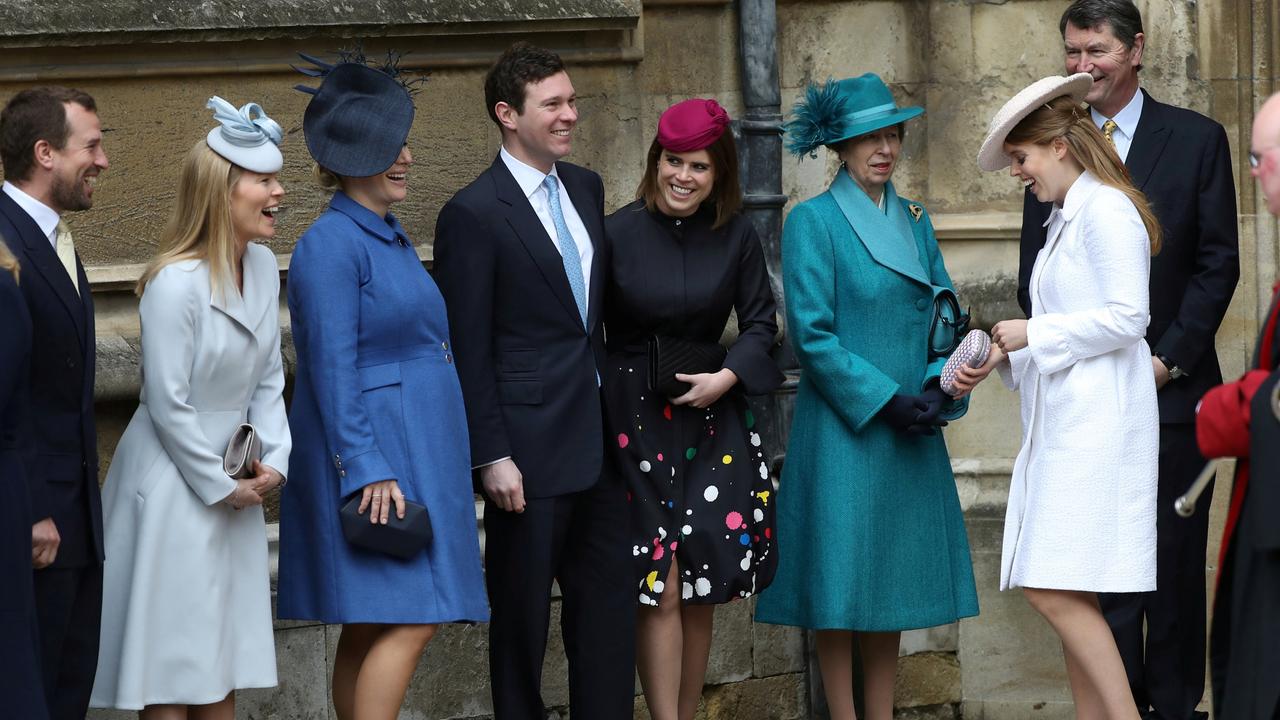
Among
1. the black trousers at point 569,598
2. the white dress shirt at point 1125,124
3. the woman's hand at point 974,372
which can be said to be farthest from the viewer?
the white dress shirt at point 1125,124

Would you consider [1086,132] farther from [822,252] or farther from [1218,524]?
[1218,524]

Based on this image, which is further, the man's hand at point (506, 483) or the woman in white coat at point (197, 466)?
the man's hand at point (506, 483)

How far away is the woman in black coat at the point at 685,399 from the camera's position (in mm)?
5527

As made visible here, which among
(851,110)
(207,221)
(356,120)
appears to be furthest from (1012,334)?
(207,221)

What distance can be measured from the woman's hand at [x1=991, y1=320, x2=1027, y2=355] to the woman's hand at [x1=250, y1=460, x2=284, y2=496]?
204 cm

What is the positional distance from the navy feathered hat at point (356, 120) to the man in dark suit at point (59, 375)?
0.62 metres

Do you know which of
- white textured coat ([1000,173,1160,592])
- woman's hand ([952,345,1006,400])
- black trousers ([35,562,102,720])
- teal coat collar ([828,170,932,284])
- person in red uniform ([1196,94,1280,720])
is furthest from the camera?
teal coat collar ([828,170,932,284])

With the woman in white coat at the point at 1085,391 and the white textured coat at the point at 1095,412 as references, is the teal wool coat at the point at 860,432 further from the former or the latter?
the white textured coat at the point at 1095,412

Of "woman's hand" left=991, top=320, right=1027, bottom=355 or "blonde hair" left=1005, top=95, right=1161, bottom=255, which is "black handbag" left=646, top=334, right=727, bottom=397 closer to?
"woman's hand" left=991, top=320, right=1027, bottom=355

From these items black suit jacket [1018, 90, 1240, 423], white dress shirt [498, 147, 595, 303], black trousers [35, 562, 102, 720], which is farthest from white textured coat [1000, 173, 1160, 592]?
black trousers [35, 562, 102, 720]

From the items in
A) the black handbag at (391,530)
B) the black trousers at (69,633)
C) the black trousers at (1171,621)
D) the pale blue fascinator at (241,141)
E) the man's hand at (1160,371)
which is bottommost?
the black trousers at (1171,621)

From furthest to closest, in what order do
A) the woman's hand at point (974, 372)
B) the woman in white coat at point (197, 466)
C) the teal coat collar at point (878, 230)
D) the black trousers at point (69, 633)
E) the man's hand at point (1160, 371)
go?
the teal coat collar at point (878, 230), the man's hand at point (1160, 371), the woman's hand at point (974, 372), the woman in white coat at point (197, 466), the black trousers at point (69, 633)

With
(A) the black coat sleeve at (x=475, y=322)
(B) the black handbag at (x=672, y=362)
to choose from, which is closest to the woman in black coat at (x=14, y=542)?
(A) the black coat sleeve at (x=475, y=322)

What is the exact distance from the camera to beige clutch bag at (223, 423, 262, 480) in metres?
4.83
